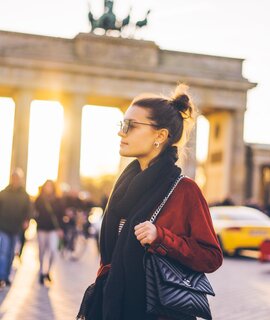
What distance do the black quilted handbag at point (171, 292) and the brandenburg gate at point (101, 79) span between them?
133 ft

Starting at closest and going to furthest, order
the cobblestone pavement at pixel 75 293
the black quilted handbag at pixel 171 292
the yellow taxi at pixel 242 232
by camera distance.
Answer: the black quilted handbag at pixel 171 292 → the cobblestone pavement at pixel 75 293 → the yellow taxi at pixel 242 232

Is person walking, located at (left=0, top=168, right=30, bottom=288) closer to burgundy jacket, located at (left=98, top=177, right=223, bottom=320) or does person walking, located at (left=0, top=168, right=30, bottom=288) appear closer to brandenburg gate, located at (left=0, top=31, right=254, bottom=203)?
burgundy jacket, located at (left=98, top=177, right=223, bottom=320)

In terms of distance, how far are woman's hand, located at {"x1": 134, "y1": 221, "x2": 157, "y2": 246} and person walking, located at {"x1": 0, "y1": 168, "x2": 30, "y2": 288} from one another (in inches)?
375

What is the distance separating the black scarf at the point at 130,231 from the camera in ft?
11.1

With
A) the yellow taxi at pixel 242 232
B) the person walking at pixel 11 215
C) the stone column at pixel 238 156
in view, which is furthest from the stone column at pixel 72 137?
the person walking at pixel 11 215

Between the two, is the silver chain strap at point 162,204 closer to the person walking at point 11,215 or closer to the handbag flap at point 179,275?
the handbag flap at point 179,275

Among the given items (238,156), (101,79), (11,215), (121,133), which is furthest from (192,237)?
(238,156)

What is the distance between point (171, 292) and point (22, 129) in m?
41.5

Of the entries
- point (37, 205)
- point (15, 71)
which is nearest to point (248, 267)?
point (37, 205)

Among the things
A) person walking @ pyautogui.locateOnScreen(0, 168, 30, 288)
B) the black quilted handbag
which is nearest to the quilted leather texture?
the black quilted handbag

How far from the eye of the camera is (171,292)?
10.9ft

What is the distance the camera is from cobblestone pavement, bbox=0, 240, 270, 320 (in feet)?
31.6

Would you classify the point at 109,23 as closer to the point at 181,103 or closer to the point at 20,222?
the point at 20,222

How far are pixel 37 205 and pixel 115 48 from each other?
32138mm
